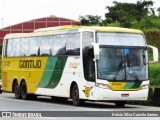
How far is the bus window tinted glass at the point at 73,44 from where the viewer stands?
90.8 feet

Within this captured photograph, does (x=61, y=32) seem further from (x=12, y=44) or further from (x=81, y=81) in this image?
(x=12, y=44)

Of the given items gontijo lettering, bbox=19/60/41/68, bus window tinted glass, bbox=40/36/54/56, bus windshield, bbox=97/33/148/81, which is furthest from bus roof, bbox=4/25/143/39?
gontijo lettering, bbox=19/60/41/68

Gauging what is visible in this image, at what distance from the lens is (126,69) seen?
26.8 m

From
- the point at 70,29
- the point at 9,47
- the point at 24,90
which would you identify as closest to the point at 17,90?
the point at 24,90

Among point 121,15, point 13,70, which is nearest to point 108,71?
point 13,70

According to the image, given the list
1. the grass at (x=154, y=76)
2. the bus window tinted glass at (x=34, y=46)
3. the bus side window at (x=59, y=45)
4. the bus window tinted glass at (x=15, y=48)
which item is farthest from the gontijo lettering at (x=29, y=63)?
the grass at (x=154, y=76)

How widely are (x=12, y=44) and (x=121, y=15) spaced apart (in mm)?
28666

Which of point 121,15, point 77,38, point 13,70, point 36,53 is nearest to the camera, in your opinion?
point 77,38

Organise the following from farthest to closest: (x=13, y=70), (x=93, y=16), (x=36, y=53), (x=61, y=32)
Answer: (x=93, y=16)
(x=13, y=70)
(x=36, y=53)
(x=61, y=32)

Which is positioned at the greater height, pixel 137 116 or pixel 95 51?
pixel 95 51

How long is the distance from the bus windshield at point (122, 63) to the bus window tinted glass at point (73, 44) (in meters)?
1.26

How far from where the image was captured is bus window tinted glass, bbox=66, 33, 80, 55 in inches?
1090

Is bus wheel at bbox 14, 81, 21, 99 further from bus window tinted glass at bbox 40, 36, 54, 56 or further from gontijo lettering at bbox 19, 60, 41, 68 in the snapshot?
bus window tinted glass at bbox 40, 36, 54, 56

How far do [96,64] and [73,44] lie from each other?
205 cm
